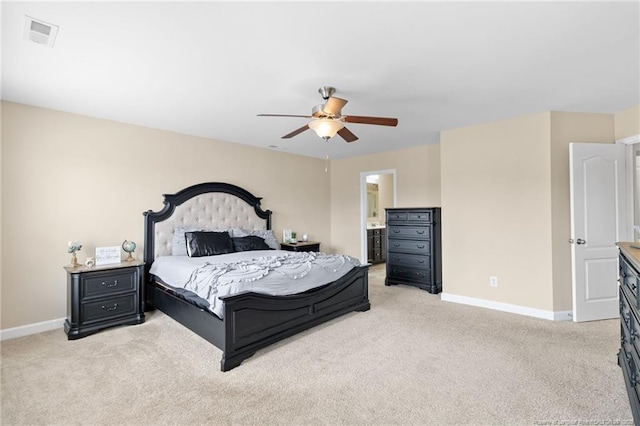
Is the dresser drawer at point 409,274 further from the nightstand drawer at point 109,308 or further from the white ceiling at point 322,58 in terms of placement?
the nightstand drawer at point 109,308

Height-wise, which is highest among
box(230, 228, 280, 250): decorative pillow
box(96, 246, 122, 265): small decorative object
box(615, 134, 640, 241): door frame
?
box(615, 134, 640, 241): door frame

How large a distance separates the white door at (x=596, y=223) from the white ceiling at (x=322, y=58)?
0.61m

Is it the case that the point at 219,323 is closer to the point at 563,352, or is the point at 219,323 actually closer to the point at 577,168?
the point at 563,352

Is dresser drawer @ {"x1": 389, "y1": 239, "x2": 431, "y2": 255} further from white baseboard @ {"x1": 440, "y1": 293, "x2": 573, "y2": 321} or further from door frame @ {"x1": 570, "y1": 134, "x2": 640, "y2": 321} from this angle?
door frame @ {"x1": 570, "y1": 134, "x2": 640, "y2": 321}

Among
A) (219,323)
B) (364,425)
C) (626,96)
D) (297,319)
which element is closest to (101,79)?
(219,323)

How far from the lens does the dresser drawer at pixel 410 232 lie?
4.96 metres

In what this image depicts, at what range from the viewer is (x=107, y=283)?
11.1ft

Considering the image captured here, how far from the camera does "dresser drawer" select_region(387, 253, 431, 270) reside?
4.94 meters

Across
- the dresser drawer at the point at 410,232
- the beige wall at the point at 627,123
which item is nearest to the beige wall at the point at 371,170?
the dresser drawer at the point at 410,232

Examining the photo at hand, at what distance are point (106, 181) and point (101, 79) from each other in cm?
154

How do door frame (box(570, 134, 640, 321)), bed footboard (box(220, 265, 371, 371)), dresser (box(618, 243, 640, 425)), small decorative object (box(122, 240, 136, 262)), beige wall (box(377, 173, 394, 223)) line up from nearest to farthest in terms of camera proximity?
dresser (box(618, 243, 640, 425))
bed footboard (box(220, 265, 371, 371))
door frame (box(570, 134, 640, 321))
small decorative object (box(122, 240, 136, 262))
beige wall (box(377, 173, 394, 223))

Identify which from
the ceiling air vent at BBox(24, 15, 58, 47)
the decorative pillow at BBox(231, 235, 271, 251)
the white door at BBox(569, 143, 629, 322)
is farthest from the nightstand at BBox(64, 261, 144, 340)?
the white door at BBox(569, 143, 629, 322)

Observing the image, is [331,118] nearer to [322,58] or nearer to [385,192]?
[322,58]

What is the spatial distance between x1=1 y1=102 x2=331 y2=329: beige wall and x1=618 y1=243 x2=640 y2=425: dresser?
4.77 metres
